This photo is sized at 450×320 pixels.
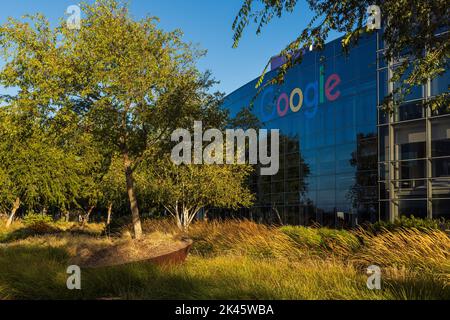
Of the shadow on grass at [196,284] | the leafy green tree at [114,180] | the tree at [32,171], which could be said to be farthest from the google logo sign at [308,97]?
the shadow on grass at [196,284]

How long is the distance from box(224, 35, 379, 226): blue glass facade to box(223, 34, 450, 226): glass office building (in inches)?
2.4

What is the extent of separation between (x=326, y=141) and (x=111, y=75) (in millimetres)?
20774

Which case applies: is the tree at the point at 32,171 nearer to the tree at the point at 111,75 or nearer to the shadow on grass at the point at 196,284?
the tree at the point at 111,75

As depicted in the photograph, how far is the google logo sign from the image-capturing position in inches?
1283

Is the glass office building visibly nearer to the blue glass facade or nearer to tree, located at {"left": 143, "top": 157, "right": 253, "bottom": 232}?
the blue glass facade

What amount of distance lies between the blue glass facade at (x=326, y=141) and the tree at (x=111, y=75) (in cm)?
976

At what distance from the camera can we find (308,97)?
114 feet

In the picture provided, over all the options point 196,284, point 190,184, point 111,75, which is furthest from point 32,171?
point 196,284

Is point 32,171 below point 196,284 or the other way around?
the other way around

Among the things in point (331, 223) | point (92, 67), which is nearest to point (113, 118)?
point (92, 67)

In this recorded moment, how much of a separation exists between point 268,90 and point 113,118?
81.1 ft

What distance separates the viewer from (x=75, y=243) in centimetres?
1457

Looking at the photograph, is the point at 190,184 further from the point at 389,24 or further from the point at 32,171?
the point at 389,24
